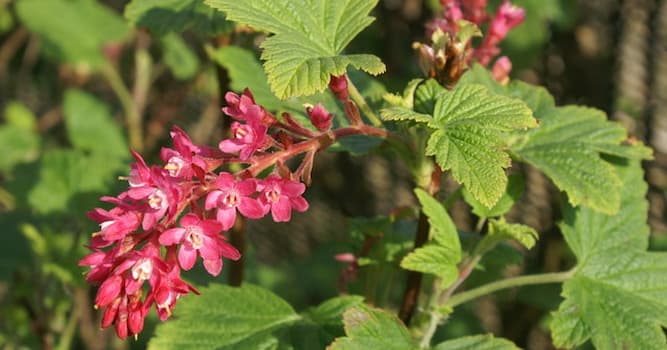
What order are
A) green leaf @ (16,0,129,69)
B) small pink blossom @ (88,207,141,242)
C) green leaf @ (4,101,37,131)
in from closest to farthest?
small pink blossom @ (88,207,141,242) → green leaf @ (16,0,129,69) → green leaf @ (4,101,37,131)

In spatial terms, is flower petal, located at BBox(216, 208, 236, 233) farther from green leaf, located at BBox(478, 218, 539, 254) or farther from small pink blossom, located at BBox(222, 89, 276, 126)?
green leaf, located at BBox(478, 218, 539, 254)

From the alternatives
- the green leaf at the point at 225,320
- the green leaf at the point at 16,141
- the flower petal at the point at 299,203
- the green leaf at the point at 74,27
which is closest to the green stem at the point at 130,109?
the green leaf at the point at 74,27

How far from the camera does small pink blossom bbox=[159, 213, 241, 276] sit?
120 cm

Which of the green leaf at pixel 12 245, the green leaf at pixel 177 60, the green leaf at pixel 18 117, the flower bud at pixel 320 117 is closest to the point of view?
the flower bud at pixel 320 117

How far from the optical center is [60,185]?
8.49ft

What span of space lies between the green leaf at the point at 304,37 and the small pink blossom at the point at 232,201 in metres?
0.14

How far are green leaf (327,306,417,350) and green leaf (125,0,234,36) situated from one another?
68cm

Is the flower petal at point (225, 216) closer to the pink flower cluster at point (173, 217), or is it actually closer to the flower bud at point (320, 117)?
the pink flower cluster at point (173, 217)

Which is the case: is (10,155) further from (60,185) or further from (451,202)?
(451,202)

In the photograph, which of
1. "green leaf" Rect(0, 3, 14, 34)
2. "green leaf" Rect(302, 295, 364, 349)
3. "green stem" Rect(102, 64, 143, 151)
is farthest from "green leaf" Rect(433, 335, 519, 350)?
"green leaf" Rect(0, 3, 14, 34)

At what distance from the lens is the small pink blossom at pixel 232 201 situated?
1207 millimetres

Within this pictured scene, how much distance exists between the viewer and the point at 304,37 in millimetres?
1374

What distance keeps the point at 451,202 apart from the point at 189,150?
0.56 metres

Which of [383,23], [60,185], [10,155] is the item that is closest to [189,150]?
[60,185]
